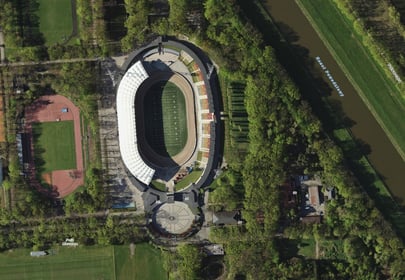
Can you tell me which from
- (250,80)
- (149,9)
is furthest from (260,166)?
(149,9)

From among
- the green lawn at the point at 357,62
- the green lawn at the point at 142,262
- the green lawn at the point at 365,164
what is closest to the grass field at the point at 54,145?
the green lawn at the point at 142,262

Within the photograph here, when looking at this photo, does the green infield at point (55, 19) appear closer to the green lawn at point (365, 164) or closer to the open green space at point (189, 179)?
the open green space at point (189, 179)

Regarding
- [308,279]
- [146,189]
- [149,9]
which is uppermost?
[149,9]

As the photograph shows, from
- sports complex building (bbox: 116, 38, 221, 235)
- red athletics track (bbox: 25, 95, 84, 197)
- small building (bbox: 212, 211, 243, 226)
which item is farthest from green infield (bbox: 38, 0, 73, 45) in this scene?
small building (bbox: 212, 211, 243, 226)

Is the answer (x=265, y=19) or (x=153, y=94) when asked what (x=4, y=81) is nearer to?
(x=153, y=94)

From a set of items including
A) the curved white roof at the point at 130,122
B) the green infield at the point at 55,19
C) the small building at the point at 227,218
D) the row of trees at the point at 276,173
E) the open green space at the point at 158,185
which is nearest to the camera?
the curved white roof at the point at 130,122

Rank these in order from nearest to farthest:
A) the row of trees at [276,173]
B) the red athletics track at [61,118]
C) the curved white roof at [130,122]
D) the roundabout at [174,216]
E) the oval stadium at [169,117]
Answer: the curved white roof at [130,122] < the row of trees at [276,173] < the oval stadium at [169,117] < the red athletics track at [61,118] < the roundabout at [174,216]
